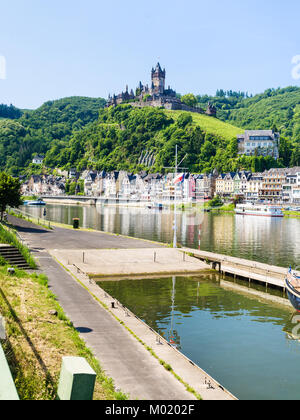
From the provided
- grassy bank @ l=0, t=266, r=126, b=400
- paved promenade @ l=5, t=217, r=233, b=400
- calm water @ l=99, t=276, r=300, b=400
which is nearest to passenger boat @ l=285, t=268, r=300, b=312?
calm water @ l=99, t=276, r=300, b=400

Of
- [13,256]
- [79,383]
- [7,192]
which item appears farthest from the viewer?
[7,192]

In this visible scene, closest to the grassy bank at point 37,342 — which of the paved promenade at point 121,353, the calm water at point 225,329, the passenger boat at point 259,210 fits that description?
the paved promenade at point 121,353

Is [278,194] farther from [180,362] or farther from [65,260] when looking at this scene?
[180,362]

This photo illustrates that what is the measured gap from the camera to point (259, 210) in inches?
6309

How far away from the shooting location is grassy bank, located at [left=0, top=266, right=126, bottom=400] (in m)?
11.3

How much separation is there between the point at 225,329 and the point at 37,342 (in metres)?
13.4

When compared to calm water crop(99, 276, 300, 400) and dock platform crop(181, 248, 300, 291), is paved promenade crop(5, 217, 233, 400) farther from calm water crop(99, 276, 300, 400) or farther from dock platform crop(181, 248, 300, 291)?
dock platform crop(181, 248, 300, 291)

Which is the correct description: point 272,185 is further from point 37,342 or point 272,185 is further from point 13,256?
point 37,342

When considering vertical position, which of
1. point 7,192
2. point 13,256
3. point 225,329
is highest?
point 7,192

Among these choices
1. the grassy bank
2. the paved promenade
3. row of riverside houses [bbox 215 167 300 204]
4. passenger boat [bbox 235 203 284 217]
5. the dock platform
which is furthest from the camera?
row of riverside houses [bbox 215 167 300 204]

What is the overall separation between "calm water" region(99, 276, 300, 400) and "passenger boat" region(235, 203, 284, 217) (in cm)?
11936

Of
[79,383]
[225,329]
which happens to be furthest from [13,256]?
[79,383]

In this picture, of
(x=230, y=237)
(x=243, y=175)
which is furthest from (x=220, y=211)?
(x=230, y=237)

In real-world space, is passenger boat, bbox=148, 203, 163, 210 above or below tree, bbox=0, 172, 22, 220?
below
